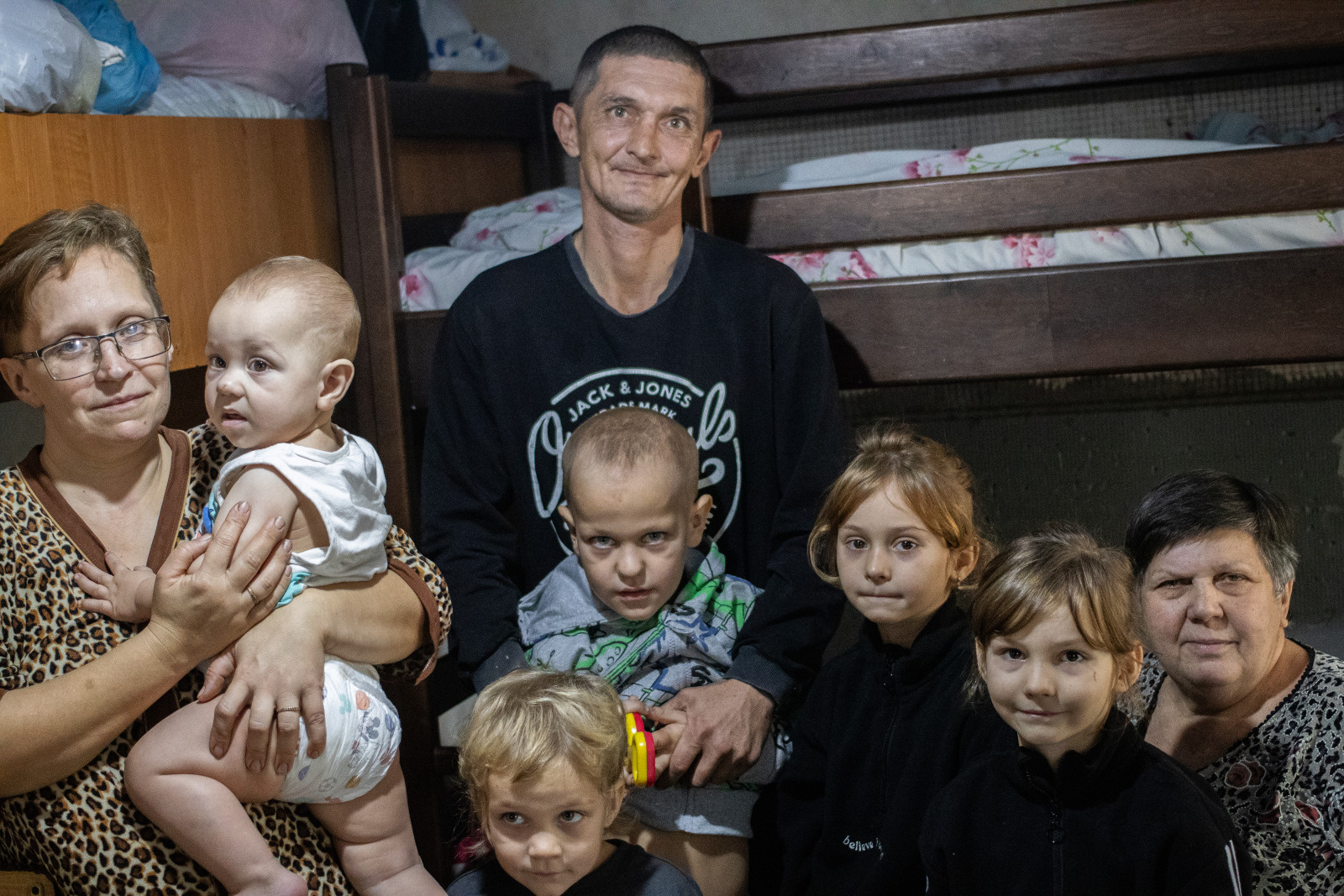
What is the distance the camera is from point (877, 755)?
5.20ft

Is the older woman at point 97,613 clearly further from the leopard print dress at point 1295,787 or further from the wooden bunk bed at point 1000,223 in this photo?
the leopard print dress at point 1295,787

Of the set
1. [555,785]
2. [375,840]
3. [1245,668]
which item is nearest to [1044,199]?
[1245,668]

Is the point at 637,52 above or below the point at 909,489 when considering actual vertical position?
above

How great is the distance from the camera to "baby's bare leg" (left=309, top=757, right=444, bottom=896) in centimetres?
147

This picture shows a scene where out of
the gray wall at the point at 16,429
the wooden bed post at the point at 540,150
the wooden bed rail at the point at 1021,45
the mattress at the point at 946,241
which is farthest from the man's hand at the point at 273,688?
the wooden bed post at the point at 540,150

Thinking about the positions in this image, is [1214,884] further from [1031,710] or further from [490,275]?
[490,275]

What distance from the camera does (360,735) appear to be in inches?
55.4

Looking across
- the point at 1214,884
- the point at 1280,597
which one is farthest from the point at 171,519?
the point at 1280,597

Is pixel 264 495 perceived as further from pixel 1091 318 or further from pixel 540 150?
pixel 540 150

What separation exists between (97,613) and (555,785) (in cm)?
55

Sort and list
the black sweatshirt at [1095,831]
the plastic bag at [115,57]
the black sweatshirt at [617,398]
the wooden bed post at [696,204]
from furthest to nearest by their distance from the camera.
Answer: the wooden bed post at [696,204] < the black sweatshirt at [617,398] < the plastic bag at [115,57] < the black sweatshirt at [1095,831]

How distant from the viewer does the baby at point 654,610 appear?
1660 mm

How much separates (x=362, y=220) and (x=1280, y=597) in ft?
5.55

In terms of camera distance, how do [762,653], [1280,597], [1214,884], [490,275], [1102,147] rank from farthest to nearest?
1. [1102,147]
2. [490,275]
3. [762,653]
4. [1280,597]
5. [1214,884]
